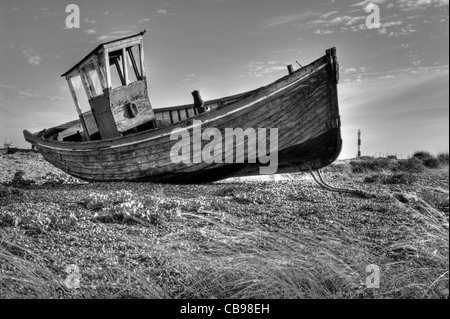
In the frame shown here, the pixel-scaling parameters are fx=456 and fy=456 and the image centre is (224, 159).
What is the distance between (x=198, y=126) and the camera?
11.8 metres

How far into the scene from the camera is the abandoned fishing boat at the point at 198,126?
1182 cm

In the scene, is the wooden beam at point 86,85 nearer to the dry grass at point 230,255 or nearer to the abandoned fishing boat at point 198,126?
the abandoned fishing boat at point 198,126

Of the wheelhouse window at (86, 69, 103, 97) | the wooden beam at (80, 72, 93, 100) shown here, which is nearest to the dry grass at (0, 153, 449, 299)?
the wheelhouse window at (86, 69, 103, 97)

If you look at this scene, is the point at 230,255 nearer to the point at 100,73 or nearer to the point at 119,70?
the point at 100,73

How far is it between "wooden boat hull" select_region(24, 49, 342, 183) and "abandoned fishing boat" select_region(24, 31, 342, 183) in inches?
1.0

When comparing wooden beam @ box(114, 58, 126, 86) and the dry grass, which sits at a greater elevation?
wooden beam @ box(114, 58, 126, 86)

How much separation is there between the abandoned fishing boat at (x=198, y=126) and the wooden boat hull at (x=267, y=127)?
3cm

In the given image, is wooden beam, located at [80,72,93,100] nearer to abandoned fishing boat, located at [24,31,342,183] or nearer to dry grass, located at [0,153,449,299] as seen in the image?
abandoned fishing boat, located at [24,31,342,183]

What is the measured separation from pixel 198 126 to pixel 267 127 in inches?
73.1

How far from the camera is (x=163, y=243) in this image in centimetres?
559

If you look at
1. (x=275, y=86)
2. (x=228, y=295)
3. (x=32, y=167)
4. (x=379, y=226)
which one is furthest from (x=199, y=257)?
(x=32, y=167)

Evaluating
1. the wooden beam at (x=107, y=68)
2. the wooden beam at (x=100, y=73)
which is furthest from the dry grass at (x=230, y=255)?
the wooden beam at (x=100, y=73)

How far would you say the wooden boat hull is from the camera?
11781mm
